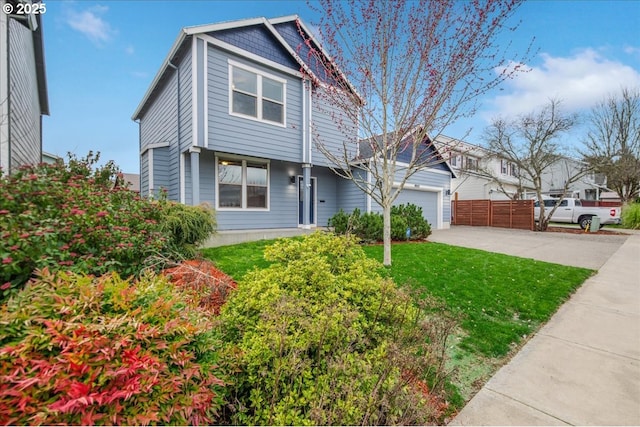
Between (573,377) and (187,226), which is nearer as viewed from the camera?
(573,377)

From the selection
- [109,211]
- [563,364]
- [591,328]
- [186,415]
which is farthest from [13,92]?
[591,328]

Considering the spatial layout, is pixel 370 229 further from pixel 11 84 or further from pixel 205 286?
pixel 11 84

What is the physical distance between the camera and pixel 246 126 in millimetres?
8578

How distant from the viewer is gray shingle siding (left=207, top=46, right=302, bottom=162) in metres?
7.96

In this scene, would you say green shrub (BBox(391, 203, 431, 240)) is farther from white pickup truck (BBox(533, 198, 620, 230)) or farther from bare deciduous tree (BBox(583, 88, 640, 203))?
bare deciduous tree (BBox(583, 88, 640, 203))

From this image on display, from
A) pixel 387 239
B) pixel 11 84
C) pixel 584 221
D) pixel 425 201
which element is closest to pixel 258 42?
pixel 11 84

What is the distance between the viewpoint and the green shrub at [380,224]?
9.09 meters

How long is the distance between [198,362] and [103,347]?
50 cm

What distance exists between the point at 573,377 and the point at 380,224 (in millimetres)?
6701

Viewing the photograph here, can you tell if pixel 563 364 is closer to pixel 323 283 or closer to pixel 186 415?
pixel 323 283

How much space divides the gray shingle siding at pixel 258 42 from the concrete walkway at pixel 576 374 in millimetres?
9590

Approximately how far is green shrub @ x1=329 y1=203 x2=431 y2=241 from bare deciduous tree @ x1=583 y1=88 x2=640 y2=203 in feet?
54.5

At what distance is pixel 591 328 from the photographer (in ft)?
12.1

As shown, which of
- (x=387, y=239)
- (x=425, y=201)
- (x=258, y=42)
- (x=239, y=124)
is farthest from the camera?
(x=425, y=201)
